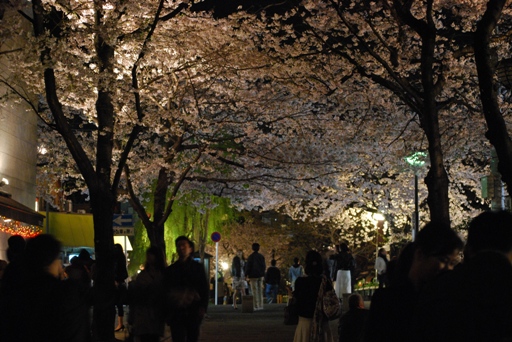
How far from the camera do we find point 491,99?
10.9m

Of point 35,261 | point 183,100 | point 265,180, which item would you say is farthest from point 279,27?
point 35,261

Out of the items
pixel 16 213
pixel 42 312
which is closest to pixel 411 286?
pixel 42 312

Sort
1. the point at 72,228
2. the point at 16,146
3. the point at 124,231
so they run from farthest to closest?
the point at 72,228, the point at 16,146, the point at 124,231

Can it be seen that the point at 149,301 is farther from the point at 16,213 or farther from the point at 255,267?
the point at 255,267

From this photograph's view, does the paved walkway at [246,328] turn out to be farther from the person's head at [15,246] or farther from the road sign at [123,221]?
the person's head at [15,246]

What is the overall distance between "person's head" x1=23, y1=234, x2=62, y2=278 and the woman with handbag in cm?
562

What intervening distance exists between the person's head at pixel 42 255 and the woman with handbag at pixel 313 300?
221 inches

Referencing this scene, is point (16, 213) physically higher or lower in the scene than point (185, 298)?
higher

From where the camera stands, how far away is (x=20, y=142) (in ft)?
74.4

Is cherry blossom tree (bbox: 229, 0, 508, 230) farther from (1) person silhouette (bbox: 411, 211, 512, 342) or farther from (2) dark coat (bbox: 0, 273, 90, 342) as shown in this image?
(1) person silhouette (bbox: 411, 211, 512, 342)

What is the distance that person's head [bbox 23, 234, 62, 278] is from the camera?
16.8ft

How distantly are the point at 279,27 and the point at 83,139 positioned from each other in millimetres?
9323

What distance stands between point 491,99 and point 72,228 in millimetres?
30754

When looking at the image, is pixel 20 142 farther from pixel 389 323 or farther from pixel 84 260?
pixel 389 323
